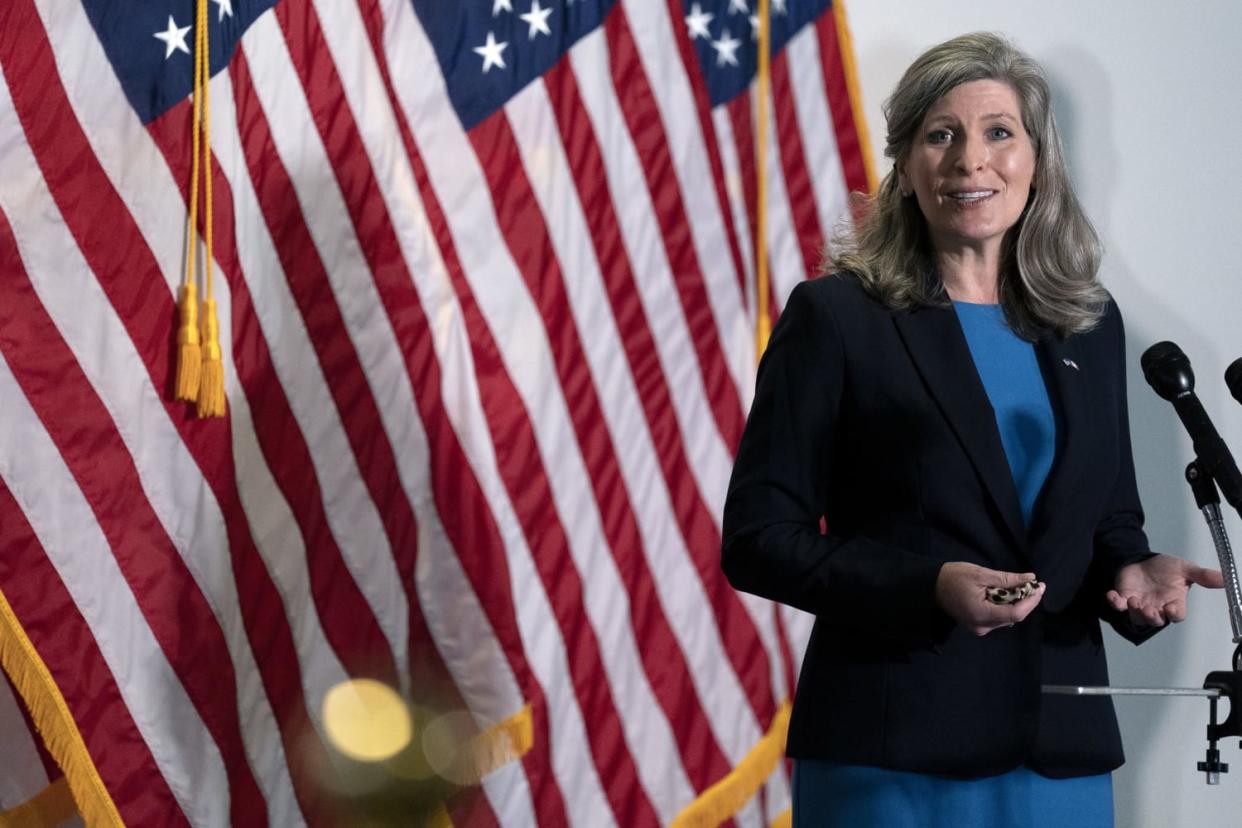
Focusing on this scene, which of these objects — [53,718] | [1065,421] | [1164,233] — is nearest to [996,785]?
[1065,421]

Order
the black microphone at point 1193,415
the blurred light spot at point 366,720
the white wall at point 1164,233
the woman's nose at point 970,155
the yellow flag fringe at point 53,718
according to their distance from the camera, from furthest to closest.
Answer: the white wall at point 1164,233 < the blurred light spot at point 366,720 < the yellow flag fringe at point 53,718 < the woman's nose at point 970,155 < the black microphone at point 1193,415

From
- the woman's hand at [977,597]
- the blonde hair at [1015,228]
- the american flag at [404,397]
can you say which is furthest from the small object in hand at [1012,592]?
the american flag at [404,397]

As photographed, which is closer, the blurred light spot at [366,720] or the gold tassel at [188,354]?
the gold tassel at [188,354]

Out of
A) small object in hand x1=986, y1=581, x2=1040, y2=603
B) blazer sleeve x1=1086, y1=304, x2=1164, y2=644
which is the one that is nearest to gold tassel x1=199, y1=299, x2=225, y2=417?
blazer sleeve x1=1086, y1=304, x2=1164, y2=644

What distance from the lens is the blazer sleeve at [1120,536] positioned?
1.33 meters

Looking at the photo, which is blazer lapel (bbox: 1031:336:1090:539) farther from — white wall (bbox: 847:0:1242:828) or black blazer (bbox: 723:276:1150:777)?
white wall (bbox: 847:0:1242:828)

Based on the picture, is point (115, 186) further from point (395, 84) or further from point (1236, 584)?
point (1236, 584)

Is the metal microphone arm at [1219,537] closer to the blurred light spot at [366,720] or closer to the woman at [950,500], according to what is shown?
the woman at [950,500]

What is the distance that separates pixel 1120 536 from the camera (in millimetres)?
1382

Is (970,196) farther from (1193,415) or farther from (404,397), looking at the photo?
(404,397)

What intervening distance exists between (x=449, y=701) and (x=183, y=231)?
89cm

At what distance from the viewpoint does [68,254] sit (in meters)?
2.17

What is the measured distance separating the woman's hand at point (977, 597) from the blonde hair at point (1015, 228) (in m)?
0.36

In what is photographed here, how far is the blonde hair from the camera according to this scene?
1.41m
